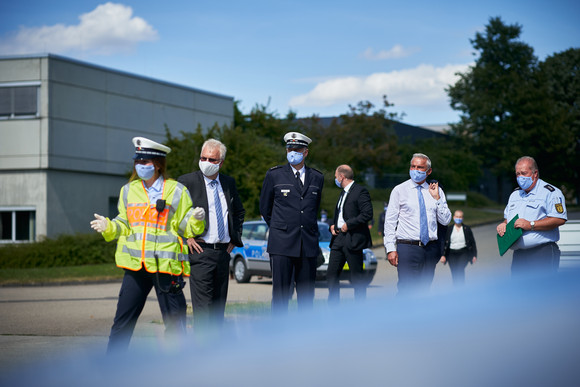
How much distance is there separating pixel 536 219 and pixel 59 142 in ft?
87.7

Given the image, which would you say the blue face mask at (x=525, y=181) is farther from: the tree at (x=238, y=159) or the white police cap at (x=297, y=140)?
the tree at (x=238, y=159)

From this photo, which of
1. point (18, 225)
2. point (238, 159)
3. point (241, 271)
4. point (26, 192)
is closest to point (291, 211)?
point (241, 271)

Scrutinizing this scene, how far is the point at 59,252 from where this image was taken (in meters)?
27.0

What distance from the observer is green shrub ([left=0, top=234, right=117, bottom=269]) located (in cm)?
2647

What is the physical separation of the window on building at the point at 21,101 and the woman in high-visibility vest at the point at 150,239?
26660mm

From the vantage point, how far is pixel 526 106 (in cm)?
6625

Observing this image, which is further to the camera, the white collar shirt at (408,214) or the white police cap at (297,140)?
the white collar shirt at (408,214)

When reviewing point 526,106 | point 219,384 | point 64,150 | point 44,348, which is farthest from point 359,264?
point 526,106

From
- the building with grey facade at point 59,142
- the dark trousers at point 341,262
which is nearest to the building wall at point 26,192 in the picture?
the building with grey facade at point 59,142

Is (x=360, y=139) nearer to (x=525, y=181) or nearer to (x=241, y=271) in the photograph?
(x=241, y=271)

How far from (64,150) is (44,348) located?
2470 centimetres

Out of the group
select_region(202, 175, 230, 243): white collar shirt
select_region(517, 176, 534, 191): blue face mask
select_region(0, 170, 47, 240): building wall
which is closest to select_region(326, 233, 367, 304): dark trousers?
select_region(517, 176, 534, 191): blue face mask

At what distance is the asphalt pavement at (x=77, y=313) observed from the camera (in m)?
4.69

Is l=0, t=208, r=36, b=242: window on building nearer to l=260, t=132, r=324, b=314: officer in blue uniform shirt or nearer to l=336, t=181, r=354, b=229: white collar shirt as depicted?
l=336, t=181, r=354, b=229: white collar shirt
